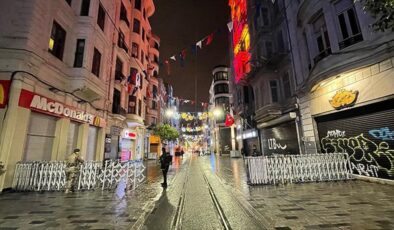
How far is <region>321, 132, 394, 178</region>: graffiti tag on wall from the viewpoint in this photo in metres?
9.16

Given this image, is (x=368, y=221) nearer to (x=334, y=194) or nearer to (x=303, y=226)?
(x=303, y=226)

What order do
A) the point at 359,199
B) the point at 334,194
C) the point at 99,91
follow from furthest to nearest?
the point at 99,91, the point at 334,194, the point at 359,199

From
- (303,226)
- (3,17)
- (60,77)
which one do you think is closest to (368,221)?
(303,226)

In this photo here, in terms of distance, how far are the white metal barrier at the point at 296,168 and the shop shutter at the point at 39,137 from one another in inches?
446

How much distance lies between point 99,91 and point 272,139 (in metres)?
17.0

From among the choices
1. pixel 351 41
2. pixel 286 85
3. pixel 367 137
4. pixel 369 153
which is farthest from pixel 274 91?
pixel 369 153

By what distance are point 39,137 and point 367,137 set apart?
57.3 ft

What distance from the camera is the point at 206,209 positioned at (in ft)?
20.0

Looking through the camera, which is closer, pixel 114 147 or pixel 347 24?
pixel 347 24

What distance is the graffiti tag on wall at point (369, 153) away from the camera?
30.0ft

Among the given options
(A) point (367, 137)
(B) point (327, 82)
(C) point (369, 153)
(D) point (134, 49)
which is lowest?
(C) point (369, 153)

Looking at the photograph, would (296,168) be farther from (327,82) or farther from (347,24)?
(347,24)

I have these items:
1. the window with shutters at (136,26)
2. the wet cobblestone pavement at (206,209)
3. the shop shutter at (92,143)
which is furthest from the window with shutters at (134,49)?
the wet cobblestone pavement at (206,209)

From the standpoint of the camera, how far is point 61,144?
12.3 m
